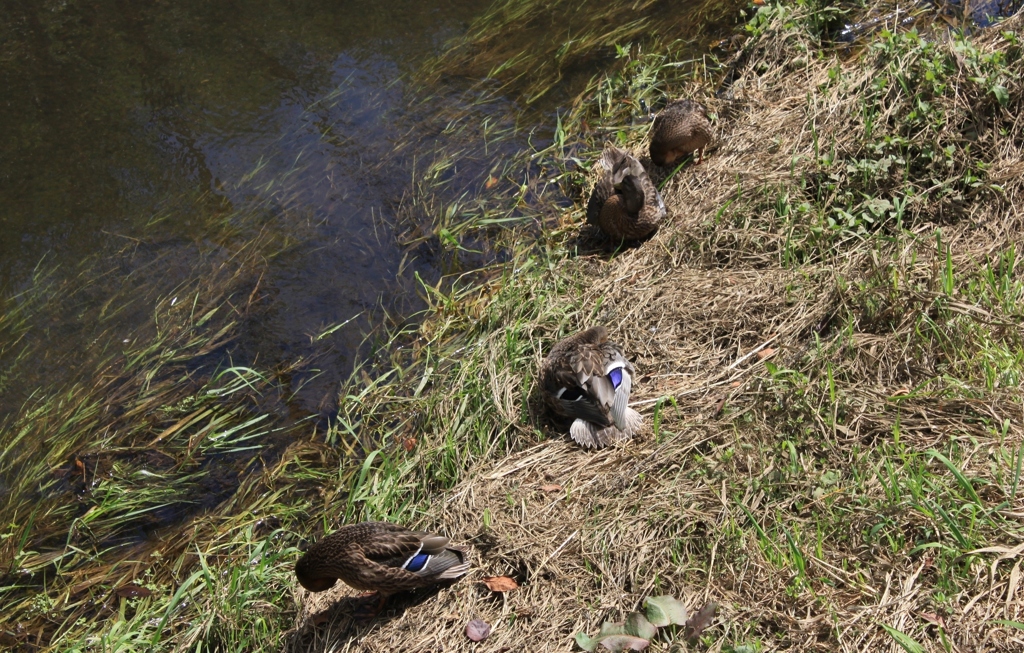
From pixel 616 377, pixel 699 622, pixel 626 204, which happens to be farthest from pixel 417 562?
pixel 626 204

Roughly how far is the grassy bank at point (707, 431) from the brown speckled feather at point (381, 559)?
0.49 feet

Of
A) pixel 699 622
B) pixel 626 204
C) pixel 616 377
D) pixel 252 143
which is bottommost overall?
pixel 699 622

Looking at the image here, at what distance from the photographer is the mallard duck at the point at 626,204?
16.9ft

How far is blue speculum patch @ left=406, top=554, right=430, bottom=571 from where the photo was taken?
11.2ft

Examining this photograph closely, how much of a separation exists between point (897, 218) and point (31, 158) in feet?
22.0

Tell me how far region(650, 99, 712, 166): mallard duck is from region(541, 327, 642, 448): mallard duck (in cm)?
203

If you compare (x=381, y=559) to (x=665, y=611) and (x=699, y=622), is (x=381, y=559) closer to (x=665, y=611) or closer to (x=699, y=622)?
(x=665, y=611)

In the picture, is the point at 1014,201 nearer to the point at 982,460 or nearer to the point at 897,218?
the point at 897,218

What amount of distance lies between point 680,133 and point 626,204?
2.59 feet

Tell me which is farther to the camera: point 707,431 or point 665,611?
point 707,431

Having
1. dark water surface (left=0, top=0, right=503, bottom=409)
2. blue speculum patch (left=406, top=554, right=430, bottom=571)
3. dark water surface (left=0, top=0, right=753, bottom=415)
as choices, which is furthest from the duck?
dark water surface (left=0, top=0, right=503, bottom=409)

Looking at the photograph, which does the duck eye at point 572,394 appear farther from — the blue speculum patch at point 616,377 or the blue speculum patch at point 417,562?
the blue speculum patch at point 417,562

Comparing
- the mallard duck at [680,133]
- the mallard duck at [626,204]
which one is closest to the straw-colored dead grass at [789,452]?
the mallard duck at [626,204]

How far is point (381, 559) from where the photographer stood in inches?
135
